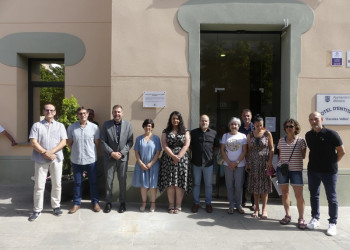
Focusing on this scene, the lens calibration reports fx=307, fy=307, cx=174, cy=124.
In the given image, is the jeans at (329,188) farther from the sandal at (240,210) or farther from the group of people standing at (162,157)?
the sandal at (240,210)

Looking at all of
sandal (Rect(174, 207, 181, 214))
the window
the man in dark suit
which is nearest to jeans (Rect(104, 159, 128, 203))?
the man in dark suit

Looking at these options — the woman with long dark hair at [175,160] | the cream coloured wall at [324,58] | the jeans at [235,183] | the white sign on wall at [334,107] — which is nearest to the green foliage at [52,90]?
the woman with long dark hair at [175,160]

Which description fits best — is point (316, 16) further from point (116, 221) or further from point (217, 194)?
point (116, 221)

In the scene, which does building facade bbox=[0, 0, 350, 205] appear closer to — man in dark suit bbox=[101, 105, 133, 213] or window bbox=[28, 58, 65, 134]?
window bbox=[28, 58, 65, 134]

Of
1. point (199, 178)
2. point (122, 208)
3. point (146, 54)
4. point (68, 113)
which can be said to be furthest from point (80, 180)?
point (146, 54)

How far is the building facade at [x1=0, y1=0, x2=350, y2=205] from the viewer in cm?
573

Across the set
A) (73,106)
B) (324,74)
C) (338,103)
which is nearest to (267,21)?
(324,74)

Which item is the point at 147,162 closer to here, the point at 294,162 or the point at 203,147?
the point at 203,147

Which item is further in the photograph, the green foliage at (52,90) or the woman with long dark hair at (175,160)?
the green foliage at (52,90)

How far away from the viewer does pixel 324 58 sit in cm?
575

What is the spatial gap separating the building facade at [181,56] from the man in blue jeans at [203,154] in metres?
0.45

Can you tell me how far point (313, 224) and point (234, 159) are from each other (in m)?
1.54

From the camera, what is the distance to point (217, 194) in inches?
252

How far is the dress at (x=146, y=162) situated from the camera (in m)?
5.36
